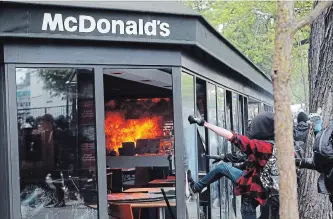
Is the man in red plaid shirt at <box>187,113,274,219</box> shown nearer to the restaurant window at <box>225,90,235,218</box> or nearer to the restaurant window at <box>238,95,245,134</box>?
the restaurant window at <box>225,90,235,218</box>

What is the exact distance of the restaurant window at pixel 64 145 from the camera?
4770mm

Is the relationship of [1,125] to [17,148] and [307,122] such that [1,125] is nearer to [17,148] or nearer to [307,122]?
[17,148]

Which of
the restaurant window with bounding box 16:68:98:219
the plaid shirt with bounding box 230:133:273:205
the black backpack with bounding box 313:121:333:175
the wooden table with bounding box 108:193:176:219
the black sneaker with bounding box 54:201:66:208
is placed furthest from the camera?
the wooden table with bounding box 108:193:176:219

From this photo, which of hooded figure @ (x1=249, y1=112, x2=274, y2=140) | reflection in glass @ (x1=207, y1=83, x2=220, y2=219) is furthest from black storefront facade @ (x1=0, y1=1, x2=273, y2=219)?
reflection in glass @ (x1=207, y1=83, x2=220, y2=219)

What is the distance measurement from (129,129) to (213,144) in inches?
119

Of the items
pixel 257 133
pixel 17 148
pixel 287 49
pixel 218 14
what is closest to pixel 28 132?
pixel 17 148

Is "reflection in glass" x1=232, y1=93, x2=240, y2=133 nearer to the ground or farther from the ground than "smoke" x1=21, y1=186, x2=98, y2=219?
farther from the ground

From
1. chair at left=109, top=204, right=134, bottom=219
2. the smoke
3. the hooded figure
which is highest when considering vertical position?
the hooded figure

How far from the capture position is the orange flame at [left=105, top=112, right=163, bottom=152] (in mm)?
9977

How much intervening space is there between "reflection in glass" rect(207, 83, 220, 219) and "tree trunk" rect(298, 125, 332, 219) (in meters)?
1.49

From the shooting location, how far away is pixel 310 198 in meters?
6.00

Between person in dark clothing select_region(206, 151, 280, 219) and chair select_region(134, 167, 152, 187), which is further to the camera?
chair select_region(134, 167, 152, 187)

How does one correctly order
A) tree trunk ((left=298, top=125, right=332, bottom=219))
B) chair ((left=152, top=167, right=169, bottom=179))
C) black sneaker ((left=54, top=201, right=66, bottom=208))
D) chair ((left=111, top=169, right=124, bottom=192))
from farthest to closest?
chair ((left=152, top=167, right=169, bottom=179)) → chair ((left=111, top=169, right=124, bottom=192)) → tree trunk ((left=298, top=125, right=332, bottom=219)) → black sneaker ((left=54, top=201, right=66, bottom=208))

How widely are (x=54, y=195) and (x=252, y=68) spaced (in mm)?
6453
